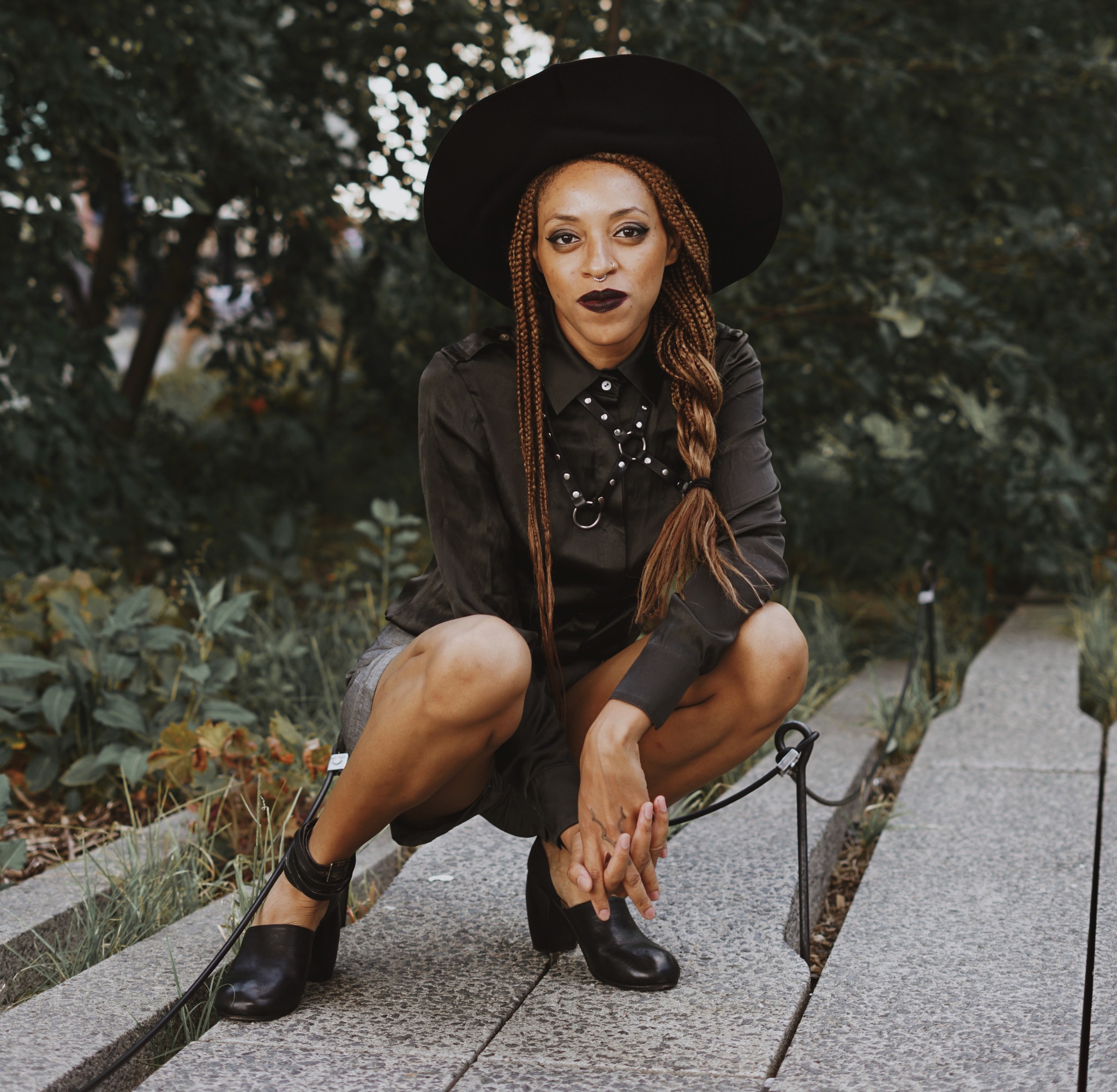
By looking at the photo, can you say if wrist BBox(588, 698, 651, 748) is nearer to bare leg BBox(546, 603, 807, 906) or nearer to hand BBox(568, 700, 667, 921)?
hand BBox(568, 700, 667, 921)

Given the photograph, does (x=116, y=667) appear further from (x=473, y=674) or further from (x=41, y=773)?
(x=473, y=674)

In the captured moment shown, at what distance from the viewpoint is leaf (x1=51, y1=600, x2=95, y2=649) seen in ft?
10.4

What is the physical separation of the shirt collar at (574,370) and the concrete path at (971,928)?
3.38ft

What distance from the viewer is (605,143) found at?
2.06 m

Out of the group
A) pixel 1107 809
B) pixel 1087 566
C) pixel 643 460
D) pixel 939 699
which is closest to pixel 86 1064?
pixel 643 460

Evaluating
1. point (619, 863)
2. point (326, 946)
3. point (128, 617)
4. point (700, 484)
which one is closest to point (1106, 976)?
Result: point (619, 863)

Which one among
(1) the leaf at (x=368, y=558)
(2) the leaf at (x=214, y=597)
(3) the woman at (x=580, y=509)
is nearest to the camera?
(3) the woman at (x=580, y=509)

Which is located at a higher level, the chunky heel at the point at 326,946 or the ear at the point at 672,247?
the ear at the point at 672,247

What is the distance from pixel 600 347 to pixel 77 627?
5.71 ft

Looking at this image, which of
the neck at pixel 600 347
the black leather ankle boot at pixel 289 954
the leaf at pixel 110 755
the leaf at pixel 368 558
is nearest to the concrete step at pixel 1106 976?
the black leather ankle boot at pixel 289 954

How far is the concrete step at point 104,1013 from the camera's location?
1749 mm

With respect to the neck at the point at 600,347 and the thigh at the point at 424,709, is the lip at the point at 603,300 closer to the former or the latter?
the neck at the point at 600,347

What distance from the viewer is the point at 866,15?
4.95 metres

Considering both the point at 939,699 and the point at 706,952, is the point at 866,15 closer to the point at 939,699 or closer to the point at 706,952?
the point at 939,699
